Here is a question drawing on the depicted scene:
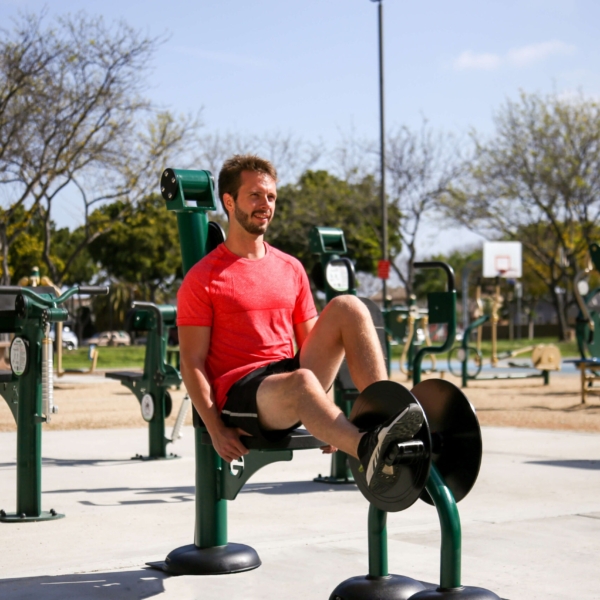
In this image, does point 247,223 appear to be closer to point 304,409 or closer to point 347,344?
point 347,344

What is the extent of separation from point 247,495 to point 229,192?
8.99 feet

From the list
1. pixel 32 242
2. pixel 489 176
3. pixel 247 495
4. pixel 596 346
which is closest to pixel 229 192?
pixel 247 495

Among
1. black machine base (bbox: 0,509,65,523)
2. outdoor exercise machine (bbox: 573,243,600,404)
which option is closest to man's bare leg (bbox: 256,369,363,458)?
black machine base (bbox: 0,509,65,523)

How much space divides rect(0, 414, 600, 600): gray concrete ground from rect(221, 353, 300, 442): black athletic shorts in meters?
0.62

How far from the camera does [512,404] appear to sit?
1289 cm

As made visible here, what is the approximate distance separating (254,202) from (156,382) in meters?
4.16

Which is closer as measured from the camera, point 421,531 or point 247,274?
point 247,274

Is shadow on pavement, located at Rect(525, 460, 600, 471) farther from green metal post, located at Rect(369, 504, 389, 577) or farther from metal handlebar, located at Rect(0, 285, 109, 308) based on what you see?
green metal post, located at Rect(369, 504, 389, 577)

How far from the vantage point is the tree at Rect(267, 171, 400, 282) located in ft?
103

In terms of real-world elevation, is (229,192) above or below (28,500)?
above

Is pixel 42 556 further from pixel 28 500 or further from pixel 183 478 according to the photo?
pixel 183 478

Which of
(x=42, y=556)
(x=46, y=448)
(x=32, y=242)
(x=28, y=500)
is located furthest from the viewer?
(x=32, y=242)

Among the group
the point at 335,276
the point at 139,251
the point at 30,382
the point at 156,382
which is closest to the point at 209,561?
the point at 30,382

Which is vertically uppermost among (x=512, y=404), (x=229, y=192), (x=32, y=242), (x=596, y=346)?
(x=32, y=242)
